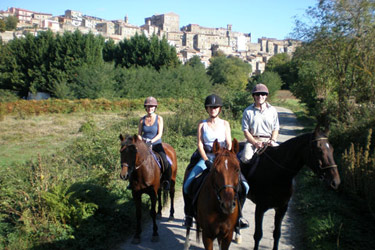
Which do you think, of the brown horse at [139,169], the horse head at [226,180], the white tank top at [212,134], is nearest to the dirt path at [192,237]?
the brown horse at [139,169]

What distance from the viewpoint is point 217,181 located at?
3500mm

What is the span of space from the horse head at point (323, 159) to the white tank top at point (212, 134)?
4.57 feet

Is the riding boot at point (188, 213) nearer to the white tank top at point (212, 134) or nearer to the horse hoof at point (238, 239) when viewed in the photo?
the white tank top at point (212, 134)

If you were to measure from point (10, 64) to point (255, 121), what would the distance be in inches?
1741

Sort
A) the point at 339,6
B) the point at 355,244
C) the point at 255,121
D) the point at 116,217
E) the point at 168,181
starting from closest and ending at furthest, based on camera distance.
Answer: the point at 355,244 → the point at 255,121 → the point at 116,217 → the point at 168,181 → the point at 339,6

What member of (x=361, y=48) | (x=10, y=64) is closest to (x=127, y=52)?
(x=10, y=64)

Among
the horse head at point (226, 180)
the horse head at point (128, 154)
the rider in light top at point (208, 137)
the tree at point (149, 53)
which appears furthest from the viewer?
the tree at point (149, 53)

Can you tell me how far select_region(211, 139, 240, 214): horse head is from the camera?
336cm

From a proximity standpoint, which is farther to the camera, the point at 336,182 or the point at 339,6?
the point at 339,6

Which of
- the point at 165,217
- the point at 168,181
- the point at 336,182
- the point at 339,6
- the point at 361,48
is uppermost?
the point at 339,6

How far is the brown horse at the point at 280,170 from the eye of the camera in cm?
419

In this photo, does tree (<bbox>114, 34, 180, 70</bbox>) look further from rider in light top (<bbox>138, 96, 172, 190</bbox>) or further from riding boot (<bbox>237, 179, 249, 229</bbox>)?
riding boot (<bbox>237, 179, 249, 229</bbox>)

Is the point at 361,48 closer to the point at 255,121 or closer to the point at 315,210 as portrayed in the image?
the point at 315,210

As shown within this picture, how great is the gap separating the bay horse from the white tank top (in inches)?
34.8
